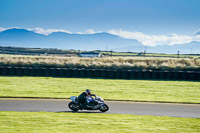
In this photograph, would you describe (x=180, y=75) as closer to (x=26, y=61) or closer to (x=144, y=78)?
(x=144, y=78)

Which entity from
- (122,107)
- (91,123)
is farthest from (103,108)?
(91,123)

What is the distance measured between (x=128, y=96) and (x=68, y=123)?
9.15 m

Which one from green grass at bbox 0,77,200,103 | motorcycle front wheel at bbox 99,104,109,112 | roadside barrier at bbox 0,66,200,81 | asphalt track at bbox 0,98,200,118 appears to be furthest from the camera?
roadside barrier at bbox 0,66,200,81

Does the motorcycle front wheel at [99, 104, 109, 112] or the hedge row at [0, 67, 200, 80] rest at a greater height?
the hedge row at [0, 67, 200, 80]

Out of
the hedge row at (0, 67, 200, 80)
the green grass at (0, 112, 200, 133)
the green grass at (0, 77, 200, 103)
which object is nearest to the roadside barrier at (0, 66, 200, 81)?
the hedge row at (0, 67, 200, 80)

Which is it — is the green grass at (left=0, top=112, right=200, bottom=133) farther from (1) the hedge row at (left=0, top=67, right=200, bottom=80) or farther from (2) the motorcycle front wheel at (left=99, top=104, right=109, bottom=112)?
(1) the hedge row at (left=0, top=67, right=200, bottom=80)

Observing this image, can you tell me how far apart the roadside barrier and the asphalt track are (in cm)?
1099

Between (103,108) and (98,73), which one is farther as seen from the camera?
(98,73)

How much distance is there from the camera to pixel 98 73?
95.2ft

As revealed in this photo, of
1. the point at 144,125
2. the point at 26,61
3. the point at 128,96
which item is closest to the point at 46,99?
the point at 128,96

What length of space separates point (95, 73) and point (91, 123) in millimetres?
17664

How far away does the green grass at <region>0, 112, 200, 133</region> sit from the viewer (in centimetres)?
1045

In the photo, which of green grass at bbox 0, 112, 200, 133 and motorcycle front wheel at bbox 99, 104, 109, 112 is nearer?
green grass at bbox 0, 112, 200, 133

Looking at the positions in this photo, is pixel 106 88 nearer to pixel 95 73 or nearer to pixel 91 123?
pixel 95 73
